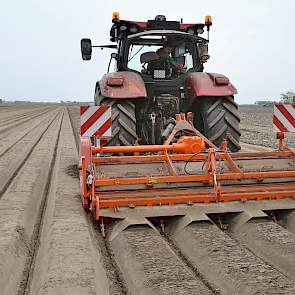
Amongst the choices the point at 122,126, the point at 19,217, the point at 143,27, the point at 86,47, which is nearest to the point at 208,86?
the point at 122,126

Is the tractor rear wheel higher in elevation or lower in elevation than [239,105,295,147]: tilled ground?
higher

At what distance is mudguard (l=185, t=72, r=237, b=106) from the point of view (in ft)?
20.0

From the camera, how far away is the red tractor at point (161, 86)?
232 inches

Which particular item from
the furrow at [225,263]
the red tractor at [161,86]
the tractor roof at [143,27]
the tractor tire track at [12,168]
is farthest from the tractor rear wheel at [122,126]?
the furrow at [225,263]

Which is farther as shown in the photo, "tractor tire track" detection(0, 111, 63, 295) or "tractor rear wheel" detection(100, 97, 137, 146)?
"tractor rear wheel" detection(100, 97, 137, 146)

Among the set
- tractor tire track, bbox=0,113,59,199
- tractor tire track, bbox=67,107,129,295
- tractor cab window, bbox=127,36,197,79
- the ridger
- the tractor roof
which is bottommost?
tractor tire track, bbox=67,107,129,295

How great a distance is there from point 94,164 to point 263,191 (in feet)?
5.66

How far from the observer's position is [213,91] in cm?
611

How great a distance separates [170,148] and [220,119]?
4.84 feet

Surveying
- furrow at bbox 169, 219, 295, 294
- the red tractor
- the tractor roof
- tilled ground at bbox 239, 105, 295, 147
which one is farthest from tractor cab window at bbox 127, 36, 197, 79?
tilled ground at bbox 239, 105, 295, 147

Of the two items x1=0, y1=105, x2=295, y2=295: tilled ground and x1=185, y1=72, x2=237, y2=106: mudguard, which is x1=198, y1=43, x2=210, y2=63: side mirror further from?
x1=0, y1=105, x2=295, y2=295: tilled ground

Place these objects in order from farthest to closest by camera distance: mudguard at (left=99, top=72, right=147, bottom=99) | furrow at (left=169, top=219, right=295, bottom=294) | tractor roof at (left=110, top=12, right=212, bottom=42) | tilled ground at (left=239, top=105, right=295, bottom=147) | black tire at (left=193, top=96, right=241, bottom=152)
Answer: tilled ground at (left=239, top=105, right=295, bottom=147)
tractor roof at (left=110, top=12, right=212, bottom=42)
black tire at (left=193, top=96, right=241, bottom=152)
mudguard at (left=99, top=72, right=147, bottom=99)
furrow at (left=169, top=219, right=295, bottom=294)

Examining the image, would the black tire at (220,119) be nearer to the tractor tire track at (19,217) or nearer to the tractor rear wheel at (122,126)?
the tractor rear wheel at (122,126)

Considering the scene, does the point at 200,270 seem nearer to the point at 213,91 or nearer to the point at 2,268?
the point at 2,268
